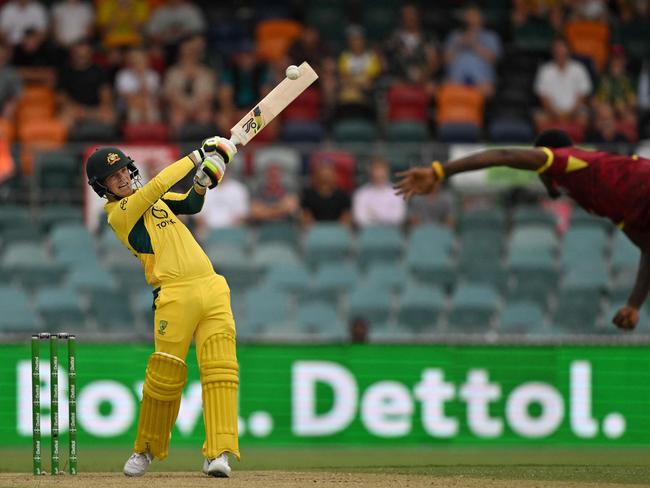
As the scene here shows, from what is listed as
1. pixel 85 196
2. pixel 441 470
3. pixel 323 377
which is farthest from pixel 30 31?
pixel 441 470

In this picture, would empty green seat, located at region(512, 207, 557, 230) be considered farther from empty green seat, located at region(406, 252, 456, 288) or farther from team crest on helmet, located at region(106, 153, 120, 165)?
team crest on helmet, located at region(106, 153, 120, 165)

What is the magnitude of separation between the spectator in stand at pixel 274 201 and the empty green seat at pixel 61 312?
2.24m

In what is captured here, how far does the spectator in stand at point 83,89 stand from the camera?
62.1 feet

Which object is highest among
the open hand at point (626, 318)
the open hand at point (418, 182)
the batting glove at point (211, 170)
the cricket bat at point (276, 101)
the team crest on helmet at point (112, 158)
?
the cricket bat at point (276, 101)

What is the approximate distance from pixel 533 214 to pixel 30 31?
6.54m

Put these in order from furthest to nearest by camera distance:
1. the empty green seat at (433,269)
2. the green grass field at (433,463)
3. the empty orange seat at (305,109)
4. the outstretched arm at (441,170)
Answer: the empty orange seat at (305,109) < the empty green seat at (433,269) < the green grass field at (433,463) < the outstretched arm at (441,170)

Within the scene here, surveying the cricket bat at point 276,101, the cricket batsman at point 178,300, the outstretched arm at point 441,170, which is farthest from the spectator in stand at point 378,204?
the outstretched arm at point 441,170

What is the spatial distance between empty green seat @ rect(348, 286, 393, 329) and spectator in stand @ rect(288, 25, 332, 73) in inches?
130

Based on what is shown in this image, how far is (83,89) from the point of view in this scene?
19.1 meters

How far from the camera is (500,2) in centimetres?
2095

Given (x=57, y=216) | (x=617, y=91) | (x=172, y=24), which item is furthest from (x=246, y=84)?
(x=617, y=91)

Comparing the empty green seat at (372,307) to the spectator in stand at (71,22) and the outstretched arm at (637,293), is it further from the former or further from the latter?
the outstretched arm at (637,293)

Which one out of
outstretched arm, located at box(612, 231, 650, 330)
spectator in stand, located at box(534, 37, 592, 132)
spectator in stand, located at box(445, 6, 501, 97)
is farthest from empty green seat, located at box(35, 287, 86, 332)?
outstretched arm, located at box(612, 231, 650, 330)

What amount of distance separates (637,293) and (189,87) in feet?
31.9
